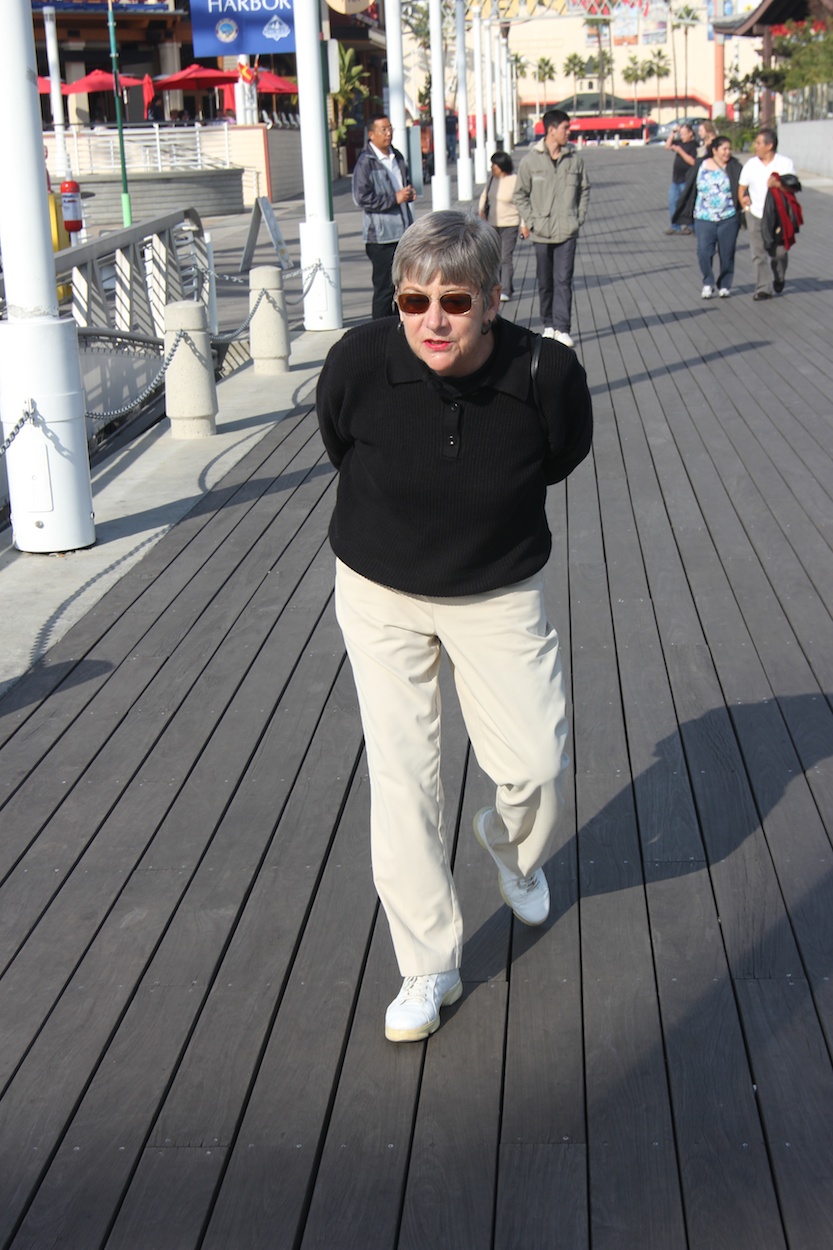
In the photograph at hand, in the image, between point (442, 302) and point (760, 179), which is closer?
point (442, 302)

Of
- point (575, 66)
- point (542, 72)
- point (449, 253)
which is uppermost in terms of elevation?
point (575, 66)

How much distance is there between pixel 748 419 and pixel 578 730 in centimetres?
549

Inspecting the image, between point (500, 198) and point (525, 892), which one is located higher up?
point (500, 198)

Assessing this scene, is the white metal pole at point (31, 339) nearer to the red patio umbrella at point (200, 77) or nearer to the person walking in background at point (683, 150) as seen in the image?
the person walking in background at point (683, 150)

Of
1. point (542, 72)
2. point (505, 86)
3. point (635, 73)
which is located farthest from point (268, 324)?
point (635, 73)

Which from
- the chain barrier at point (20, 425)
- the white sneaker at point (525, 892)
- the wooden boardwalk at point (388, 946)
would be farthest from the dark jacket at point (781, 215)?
the white sneaker at point (525, 892)

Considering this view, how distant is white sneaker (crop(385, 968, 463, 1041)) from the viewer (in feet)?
11.3

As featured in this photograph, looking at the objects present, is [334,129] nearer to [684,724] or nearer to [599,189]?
[599,189]

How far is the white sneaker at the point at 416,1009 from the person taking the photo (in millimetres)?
3449

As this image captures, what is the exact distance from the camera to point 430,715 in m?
3.43

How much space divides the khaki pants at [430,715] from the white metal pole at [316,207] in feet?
40.8

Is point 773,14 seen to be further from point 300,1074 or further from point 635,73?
point 635,73

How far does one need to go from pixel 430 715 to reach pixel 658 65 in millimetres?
156833

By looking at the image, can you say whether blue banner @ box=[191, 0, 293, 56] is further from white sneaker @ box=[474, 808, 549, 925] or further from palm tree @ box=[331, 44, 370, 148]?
palm tree @ box=[331, 44, 370, 148]
